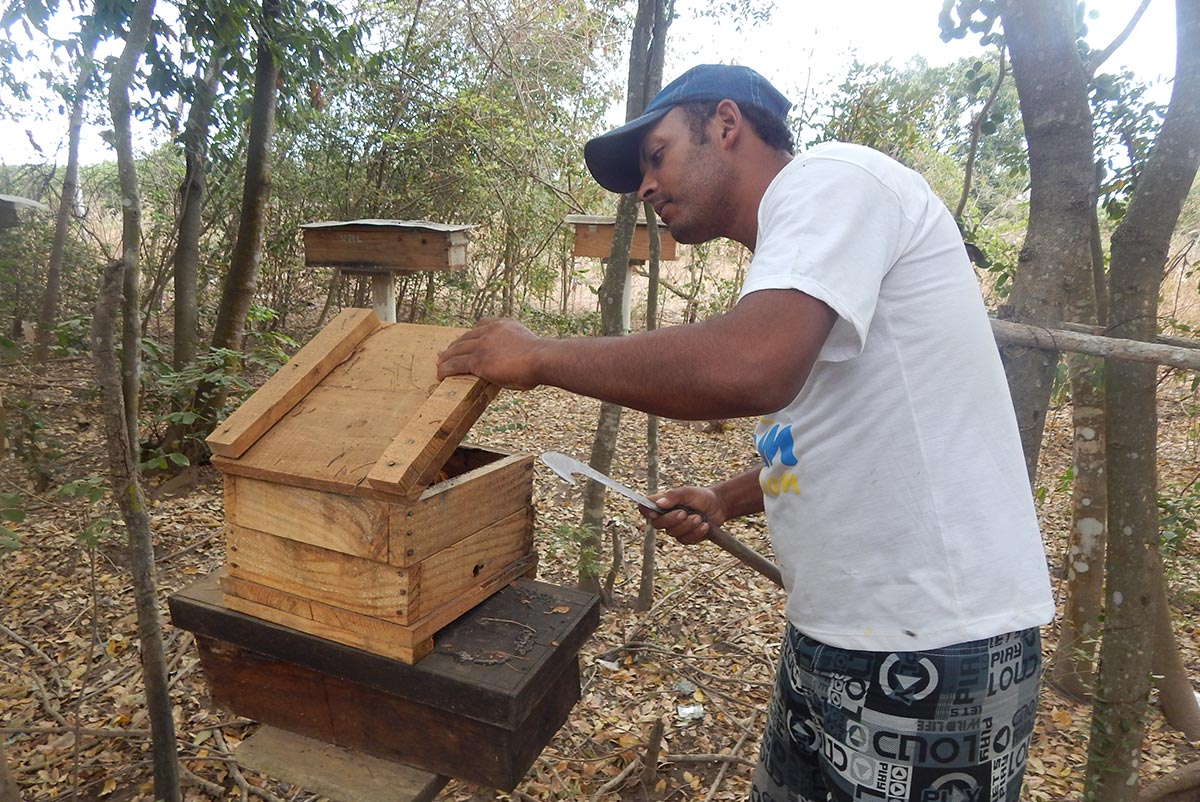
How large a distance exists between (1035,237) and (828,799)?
1.56 meters

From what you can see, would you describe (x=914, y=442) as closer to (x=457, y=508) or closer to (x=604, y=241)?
(x=457, y=508)

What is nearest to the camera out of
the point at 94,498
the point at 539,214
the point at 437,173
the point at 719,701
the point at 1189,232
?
the point at 94,498

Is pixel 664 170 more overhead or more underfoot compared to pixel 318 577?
more overhead

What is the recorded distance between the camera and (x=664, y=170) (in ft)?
5.04

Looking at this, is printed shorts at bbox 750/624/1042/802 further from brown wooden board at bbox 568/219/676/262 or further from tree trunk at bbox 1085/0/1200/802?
brown wooden board at bbox 568/219/676/262

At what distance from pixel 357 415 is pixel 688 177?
912mm

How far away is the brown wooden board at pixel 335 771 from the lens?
1496 mm

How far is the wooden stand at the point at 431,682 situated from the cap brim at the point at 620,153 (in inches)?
43.6

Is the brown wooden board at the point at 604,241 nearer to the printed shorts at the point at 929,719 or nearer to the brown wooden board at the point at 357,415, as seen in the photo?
the brown wooden board at the point at 357,415

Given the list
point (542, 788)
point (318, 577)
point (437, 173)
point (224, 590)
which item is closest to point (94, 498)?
point (224, 590)

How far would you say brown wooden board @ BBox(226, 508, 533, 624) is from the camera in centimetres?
141

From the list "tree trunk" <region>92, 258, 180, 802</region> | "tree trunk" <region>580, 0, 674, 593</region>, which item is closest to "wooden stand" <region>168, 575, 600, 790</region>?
"tree trunk" <region>92, 258, 180, 802</region>

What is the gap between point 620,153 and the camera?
176 centimetres

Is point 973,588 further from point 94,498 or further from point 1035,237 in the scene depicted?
point 94,498
